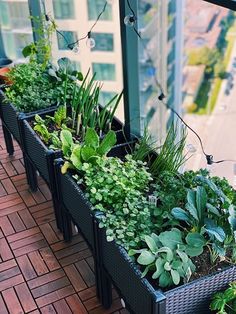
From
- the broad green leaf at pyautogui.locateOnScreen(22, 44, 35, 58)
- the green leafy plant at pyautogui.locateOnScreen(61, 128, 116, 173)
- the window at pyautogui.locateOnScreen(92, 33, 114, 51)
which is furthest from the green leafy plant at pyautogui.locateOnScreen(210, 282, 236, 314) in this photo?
the broad green leaf at pyautogui.locateOnScreen(22, 44, 35, 58)

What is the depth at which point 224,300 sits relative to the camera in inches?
80.3

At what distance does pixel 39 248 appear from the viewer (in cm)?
317

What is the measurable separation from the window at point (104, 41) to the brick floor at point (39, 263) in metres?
1.11

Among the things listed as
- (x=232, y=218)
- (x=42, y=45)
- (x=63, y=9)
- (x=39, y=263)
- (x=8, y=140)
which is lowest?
(x=39, y=263)

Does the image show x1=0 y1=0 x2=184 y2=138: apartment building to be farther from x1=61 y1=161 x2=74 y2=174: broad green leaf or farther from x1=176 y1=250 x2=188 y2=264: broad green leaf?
x1=176 y1=250 x2=188 y2=264: broad green leaf

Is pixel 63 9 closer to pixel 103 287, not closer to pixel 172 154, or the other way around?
pixel 172 154

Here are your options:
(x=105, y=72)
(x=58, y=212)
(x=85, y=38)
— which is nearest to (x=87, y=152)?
(x=58, y=212)

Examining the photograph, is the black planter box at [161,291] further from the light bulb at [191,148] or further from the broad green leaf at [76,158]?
the light bulb at [191,148]

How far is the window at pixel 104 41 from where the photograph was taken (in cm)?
335

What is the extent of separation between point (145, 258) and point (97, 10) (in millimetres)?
2023

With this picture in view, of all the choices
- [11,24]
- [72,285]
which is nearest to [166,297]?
[72,285]

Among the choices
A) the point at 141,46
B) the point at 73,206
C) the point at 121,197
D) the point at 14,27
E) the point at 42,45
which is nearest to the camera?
the point at 121,197

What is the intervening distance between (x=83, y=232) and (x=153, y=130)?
31.4 inches

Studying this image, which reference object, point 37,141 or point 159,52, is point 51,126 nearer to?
point 37,141
